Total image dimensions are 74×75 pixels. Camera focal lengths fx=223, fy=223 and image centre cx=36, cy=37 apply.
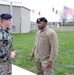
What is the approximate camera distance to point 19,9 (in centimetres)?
3394

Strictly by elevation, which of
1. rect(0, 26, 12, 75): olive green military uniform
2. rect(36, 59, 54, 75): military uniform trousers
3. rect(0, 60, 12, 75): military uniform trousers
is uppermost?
rect(0, 26, 12, 75): olive green military uniform

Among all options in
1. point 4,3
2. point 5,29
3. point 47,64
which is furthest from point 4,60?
point 4,3

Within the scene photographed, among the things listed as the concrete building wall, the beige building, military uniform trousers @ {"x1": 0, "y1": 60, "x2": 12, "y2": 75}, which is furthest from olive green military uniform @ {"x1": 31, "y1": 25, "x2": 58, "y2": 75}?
the concrete building wall

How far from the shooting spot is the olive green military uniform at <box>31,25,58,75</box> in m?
4.55

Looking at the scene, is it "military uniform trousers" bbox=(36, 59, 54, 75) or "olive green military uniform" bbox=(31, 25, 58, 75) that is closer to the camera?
"olive green military uniform" bbox=(31, 25, 58, 75)

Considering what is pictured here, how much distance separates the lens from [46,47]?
186 inches

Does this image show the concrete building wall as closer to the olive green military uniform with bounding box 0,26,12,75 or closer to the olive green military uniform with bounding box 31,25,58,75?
the olive green military uniform with bounding box 31,25,58,75

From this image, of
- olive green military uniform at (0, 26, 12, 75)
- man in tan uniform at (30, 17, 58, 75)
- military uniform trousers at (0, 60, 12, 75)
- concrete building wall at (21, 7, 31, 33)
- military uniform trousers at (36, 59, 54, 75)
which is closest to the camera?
olive green military uniform at (0, 26, 12, 75)

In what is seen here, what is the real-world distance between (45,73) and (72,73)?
2.65 meters

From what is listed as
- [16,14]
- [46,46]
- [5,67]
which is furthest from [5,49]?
[16,14]

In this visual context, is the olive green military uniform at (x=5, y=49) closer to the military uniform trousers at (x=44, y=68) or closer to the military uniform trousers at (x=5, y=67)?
the military uniform trousers at (x=5, y=67)

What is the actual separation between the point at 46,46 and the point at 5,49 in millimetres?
1136

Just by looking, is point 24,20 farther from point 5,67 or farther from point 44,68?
point 5,67

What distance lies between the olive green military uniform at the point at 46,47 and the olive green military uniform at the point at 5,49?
954 millimetres
